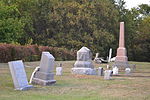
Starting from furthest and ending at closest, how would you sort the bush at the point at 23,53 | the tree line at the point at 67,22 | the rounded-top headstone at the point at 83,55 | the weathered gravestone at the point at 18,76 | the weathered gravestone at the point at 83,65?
the tree line at the point at 67,22
the bush at the point at 23,53
the rounded-top headstone at the point at 83,55
the weathered gravestone at the point at 83,65
the weathered gravestone at the point at 18,76

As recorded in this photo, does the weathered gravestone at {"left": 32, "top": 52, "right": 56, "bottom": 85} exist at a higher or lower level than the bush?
lower

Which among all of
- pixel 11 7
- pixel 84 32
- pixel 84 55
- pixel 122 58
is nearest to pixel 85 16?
pixel 84 32

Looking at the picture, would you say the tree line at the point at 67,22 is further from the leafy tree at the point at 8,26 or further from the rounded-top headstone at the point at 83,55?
the rounded-top headstone at the point at 83,55

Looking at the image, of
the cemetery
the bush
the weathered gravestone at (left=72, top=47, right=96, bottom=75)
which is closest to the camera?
the weathered gravestone at (left=72, top=47, right=96, bottom=75)

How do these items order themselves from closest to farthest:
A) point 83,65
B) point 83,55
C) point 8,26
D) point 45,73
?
point 45,73, point 83,65, point 83,55, point 8,26

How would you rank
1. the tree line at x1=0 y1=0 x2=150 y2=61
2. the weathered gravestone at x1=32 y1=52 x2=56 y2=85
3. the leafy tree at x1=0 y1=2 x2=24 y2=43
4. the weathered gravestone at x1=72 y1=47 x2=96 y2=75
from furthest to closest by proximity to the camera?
the tree line at x1=0 y1=0 x2=150 y2=61 < the leafy tree at x1=0 y1=2 x2=24 y2=43 < the weathered gravestone at x1=72 y1=47 x2=96 y2=75 < the weathered gravestone at x1=32 y1=52 x2=56 y2=85

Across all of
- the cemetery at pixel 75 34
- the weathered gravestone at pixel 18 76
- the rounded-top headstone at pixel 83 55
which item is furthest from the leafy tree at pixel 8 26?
the weathered gravestone at pixel 18 76

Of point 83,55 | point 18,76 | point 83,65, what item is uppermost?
point 83,55

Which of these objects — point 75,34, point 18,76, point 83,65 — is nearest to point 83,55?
point 83,65

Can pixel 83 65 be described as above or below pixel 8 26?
below

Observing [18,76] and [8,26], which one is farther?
[8,26]

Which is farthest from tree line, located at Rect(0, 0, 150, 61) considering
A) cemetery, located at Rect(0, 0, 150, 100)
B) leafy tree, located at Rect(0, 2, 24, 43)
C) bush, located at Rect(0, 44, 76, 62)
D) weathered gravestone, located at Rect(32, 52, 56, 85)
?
weathered gravestone, located at Rect(32, 52, 56, 85)

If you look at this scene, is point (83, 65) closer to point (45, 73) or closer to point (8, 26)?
point (45, 73)

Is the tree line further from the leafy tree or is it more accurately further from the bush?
the bush
